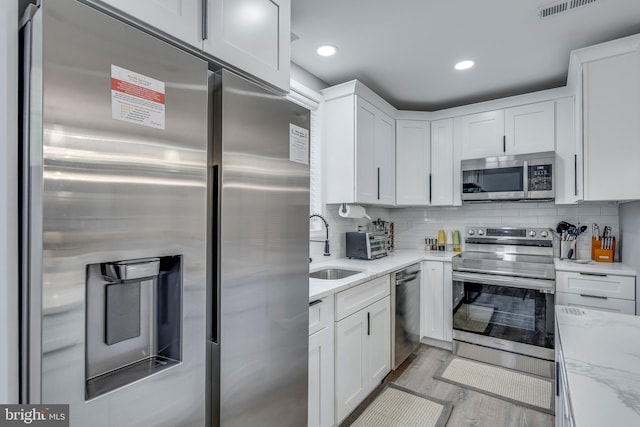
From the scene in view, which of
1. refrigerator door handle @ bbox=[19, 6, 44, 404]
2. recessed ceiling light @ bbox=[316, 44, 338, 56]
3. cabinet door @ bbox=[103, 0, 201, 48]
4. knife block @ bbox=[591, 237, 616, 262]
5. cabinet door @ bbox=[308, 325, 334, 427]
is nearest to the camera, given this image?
refrigerator door handle @ bbox=[19, 6, 44, 404]

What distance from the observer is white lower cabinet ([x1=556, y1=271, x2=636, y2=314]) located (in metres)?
2.32

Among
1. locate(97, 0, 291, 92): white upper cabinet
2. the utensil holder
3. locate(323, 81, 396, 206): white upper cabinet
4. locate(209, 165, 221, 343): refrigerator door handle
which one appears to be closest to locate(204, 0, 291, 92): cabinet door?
locate(97, 0, 291, 92): white upper cabinet

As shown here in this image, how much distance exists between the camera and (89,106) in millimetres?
715

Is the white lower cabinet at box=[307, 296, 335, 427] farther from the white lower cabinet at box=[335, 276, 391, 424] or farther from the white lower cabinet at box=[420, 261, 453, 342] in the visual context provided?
the white lower cabinet at box=[420, 261, 453, 342]

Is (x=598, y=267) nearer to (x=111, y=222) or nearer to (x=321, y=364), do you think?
(x=321, y=364)

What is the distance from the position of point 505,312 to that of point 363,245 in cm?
134

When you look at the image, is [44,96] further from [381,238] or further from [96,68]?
[381,238]

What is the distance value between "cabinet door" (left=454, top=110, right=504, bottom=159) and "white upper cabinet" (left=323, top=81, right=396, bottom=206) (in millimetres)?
947

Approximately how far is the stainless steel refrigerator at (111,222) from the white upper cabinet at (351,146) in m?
1.91

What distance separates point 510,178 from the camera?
3.05 metres

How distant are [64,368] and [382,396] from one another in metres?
2.18

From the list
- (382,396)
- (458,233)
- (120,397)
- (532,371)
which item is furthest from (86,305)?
(458,233)

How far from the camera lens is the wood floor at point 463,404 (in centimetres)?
205

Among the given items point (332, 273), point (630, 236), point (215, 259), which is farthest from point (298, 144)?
point (630, 236)
